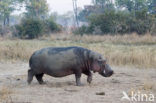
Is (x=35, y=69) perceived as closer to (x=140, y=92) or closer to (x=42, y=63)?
(x=42, y=63)

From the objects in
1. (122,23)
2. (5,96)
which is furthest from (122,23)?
(5,96)

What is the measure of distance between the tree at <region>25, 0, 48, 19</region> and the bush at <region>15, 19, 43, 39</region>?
36.6 ft

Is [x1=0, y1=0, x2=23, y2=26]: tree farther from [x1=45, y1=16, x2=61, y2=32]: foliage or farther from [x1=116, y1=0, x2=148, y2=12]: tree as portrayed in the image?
[x1=116, y1=0, x2=148, y2=12]: tree

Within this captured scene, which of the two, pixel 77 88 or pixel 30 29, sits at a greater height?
pixel 77 88

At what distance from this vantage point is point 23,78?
30.1 ft

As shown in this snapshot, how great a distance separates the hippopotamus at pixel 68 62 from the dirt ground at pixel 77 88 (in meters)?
0.36

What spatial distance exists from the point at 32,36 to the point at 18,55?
17.5 m

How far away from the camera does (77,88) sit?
730cm

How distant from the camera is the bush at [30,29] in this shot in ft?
99.1

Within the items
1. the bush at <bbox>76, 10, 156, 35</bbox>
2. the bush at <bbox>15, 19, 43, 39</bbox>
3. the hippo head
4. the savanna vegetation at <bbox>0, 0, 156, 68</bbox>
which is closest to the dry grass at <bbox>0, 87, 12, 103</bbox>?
the hippo head

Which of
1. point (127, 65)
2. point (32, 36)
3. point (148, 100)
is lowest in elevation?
point (32, 36)

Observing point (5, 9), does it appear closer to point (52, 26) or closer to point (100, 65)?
point (52, 26)

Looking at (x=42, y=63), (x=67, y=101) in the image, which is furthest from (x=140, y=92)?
(x=42, y=63)

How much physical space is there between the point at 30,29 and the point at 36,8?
13.6m
